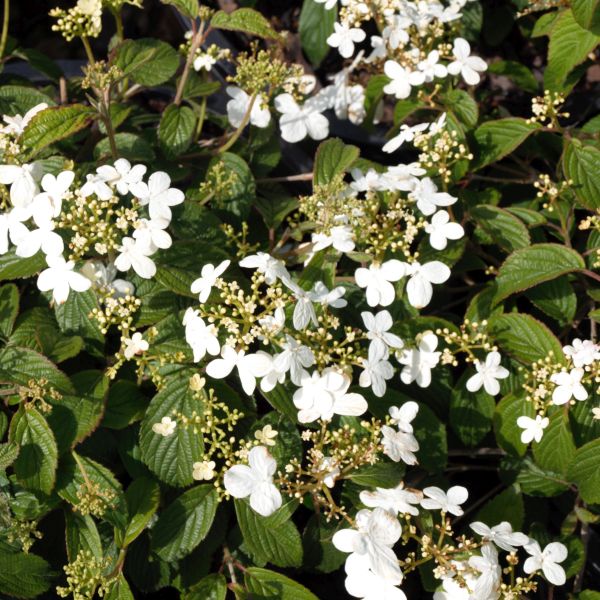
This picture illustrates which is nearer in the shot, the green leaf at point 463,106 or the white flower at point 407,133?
the white flower at point 407,133

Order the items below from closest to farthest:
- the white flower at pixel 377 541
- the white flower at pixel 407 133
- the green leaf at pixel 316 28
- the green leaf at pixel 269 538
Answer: the white flower at pixel 377 541 → the green leaf at pixel 269 538 → the white flower at pixel 407 133 → the green leaf at pixel 316 28

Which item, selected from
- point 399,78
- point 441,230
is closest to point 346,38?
point 399,78

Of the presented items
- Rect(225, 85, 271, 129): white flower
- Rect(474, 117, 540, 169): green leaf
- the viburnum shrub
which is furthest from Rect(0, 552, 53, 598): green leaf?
Rect(474, 117, 540, 169): green leaf

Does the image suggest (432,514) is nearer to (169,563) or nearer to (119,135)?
(169,563)

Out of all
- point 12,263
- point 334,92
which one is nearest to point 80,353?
point 12,263

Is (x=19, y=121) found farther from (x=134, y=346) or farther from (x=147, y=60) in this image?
(x=134, y=346)

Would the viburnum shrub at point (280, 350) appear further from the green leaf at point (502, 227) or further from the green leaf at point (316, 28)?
the green leaf at point (316, 28)

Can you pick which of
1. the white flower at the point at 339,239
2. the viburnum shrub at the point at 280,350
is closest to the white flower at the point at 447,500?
the viburnum shrub at the point at 280,350
